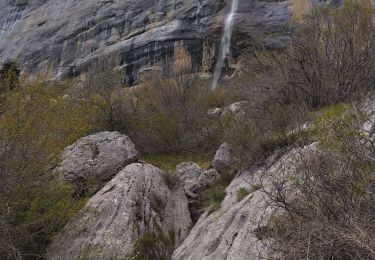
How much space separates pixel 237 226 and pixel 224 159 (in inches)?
135

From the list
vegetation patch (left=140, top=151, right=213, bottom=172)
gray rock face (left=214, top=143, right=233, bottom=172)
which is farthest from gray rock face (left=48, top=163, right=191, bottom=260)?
vegetation patch (left=140, top=151, right=213, bottom=172)

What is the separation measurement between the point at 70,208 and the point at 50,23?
38526 millimetres

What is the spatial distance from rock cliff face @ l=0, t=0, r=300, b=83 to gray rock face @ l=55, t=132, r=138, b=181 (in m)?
20.3

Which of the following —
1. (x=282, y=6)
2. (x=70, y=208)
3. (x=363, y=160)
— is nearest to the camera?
(x=363, y=160)

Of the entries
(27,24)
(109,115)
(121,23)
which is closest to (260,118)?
(109,115)

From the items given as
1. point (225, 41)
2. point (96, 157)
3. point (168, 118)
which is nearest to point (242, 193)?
point (96, 157)

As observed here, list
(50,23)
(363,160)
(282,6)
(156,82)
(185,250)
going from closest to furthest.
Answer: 1. (363,160)
2. (185,250)
3. (156,82)
4. (282,6)
5. (50,23)

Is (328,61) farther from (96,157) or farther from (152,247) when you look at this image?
(152,247)

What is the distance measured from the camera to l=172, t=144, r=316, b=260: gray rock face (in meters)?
5.41

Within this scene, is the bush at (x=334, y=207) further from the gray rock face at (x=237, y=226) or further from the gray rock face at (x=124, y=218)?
the gray rock face at (x=124, y=218)

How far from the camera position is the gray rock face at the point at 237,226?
213 inches

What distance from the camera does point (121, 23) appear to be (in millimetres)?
37219

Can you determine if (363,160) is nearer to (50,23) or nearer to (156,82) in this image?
(156,82)

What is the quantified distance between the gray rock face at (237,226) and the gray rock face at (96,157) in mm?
2290
